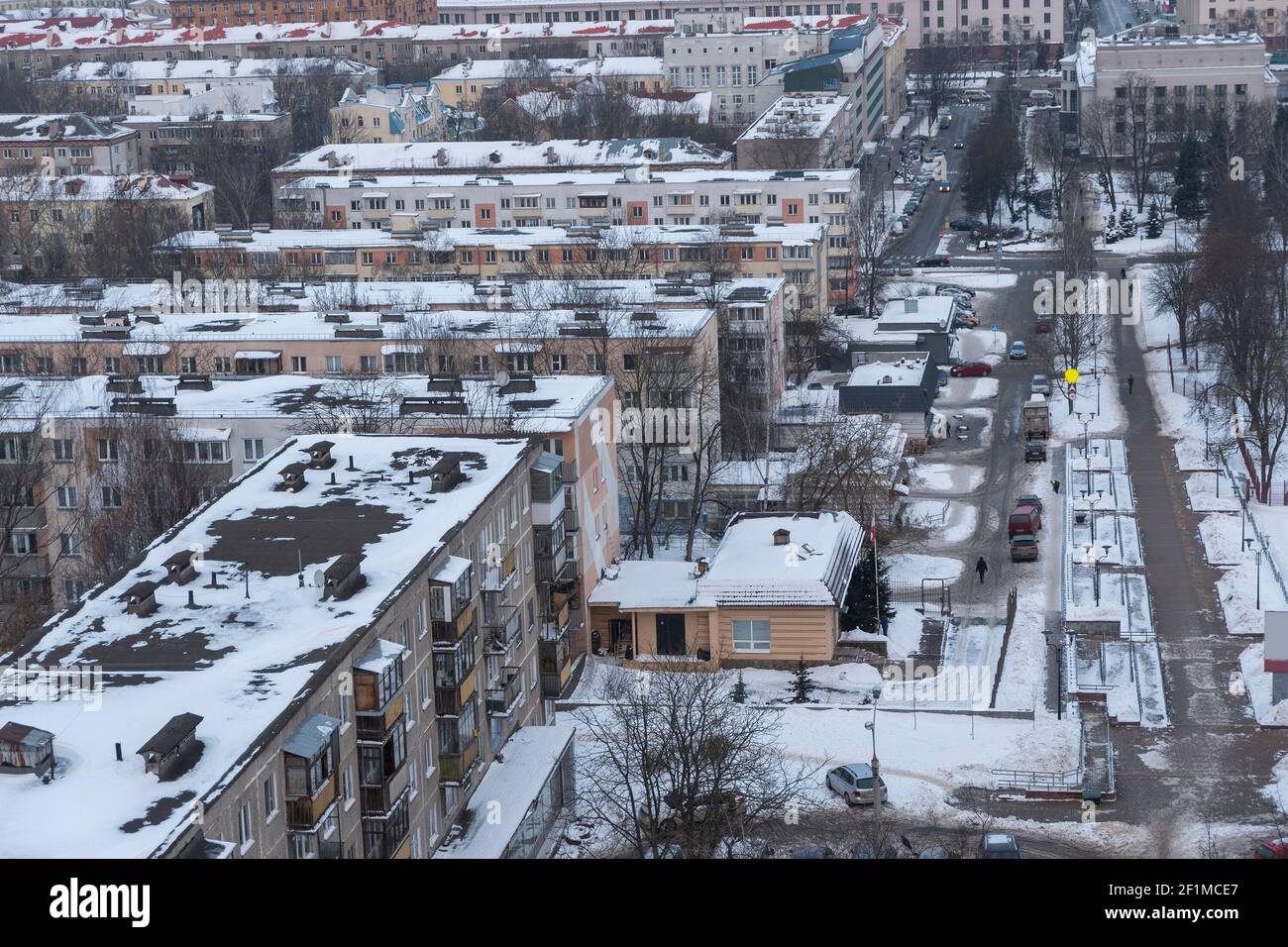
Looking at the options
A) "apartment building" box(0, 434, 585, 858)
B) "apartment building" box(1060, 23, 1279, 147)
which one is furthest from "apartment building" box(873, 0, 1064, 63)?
"apartment building" box(0, 434, 585, 858)

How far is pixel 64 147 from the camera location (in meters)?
65.4

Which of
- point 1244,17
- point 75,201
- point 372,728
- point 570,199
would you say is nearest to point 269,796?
point 372,728

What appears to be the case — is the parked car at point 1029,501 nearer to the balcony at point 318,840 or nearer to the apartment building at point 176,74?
the balcony at point 318,840

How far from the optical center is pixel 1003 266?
5200cm

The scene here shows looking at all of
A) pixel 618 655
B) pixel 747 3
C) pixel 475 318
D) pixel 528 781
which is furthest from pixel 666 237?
pixel 747 3

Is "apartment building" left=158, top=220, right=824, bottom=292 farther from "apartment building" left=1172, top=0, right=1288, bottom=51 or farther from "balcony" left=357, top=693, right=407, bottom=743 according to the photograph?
"apartment building" left=1172, top=0, right=1288, bottom=51

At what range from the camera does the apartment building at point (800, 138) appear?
189ft

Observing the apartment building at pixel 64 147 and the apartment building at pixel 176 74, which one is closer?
the apartment building at pixel 64 147

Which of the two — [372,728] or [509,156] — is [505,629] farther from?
[509,156]

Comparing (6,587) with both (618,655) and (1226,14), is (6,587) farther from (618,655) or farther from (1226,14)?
(1226,14)

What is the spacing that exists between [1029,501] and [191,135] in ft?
151

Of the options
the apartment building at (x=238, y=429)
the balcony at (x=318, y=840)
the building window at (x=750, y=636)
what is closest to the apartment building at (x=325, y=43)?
the apartment building at (x=238, y=429)

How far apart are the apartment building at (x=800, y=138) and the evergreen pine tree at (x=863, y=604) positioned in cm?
3361

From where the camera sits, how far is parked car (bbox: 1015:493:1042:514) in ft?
99.2
